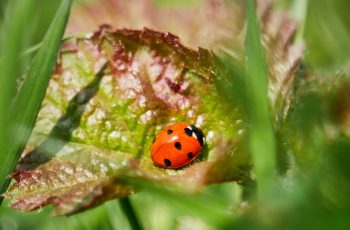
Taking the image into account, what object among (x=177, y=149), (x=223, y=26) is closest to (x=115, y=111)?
(x=177, y=149)

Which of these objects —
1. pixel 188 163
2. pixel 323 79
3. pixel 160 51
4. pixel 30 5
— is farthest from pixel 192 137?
pixel 30 5

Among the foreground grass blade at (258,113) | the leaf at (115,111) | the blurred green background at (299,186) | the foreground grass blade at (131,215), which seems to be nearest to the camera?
the blurred green background at (299,186)

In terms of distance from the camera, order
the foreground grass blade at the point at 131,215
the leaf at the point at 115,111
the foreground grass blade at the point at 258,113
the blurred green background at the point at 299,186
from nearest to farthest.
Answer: the blurred green background at the point at 299,186
the foreground grass blade at the point at 258,113
the leaf at the point at 115,111
the foreground grass blade at the point at 131,215

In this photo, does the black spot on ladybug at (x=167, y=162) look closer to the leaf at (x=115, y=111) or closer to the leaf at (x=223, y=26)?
the leaf at (x=115, y=111)

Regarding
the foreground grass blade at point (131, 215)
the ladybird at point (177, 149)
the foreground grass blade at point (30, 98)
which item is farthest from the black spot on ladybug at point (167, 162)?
the foreground grass blade at point (30, 98)

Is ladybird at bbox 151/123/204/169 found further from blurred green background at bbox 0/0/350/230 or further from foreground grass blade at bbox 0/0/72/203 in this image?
foreground grass blade at bbox 0/0/72/203

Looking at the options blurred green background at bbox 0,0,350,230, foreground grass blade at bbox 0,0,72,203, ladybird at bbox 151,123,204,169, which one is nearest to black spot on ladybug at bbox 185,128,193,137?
ladybird at bbox 151,123,204,169
